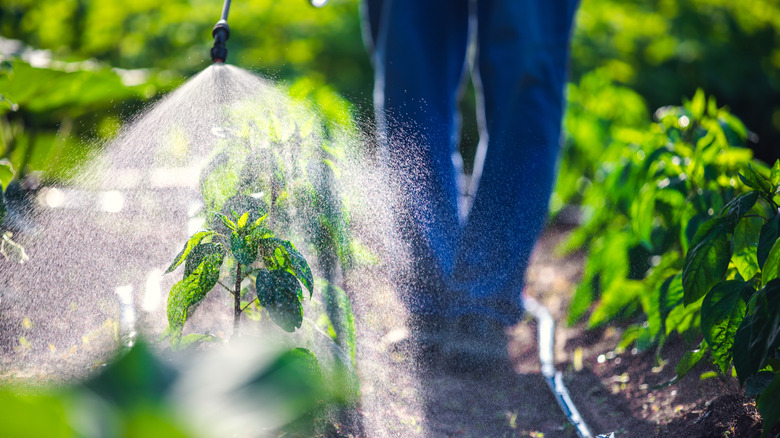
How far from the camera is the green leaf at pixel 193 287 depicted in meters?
1.13

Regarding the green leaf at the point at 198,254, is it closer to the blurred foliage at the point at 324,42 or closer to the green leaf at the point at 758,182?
the green leaf at the point at 758,182

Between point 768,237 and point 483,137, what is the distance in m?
1.31

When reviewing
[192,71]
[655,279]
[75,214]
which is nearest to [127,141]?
[75,214]

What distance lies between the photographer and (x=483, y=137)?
7.65 ft

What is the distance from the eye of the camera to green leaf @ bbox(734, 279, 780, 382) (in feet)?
3.08

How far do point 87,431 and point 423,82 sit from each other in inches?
73.9

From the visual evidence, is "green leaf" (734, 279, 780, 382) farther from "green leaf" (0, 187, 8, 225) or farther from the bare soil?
"green leaf" (0, 187, 8, 225)

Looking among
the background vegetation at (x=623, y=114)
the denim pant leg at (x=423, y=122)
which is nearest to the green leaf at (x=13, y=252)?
the background vegetation at (x=623, y=114)

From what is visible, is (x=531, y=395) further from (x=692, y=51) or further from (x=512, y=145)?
(x=692, y=51)

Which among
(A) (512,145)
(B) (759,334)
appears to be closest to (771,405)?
(B) (759,334)

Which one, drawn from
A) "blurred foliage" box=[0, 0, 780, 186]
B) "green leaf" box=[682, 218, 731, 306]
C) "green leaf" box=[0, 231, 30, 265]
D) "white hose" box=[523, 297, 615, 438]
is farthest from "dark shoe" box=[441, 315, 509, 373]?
"blurred foliage" box=[0, 0, 780, 186]

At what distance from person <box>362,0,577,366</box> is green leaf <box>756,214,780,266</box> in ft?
2.48

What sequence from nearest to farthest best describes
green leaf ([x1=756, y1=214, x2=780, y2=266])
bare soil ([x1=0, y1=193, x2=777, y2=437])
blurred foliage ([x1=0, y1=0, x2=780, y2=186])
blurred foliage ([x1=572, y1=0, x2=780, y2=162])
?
green leaf ([x1=756, y1=214, x2=780, y2=266]) → bare soil ([x1=0, y1=193, x2=777, y2=437]) → blurred foliage ([x1=0, y1=0, x2=780, y2=186]) → blurred foliage ([x1=572, y1=0, x2=780, y2=162])

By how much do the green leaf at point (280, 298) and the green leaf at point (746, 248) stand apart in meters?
0.83
